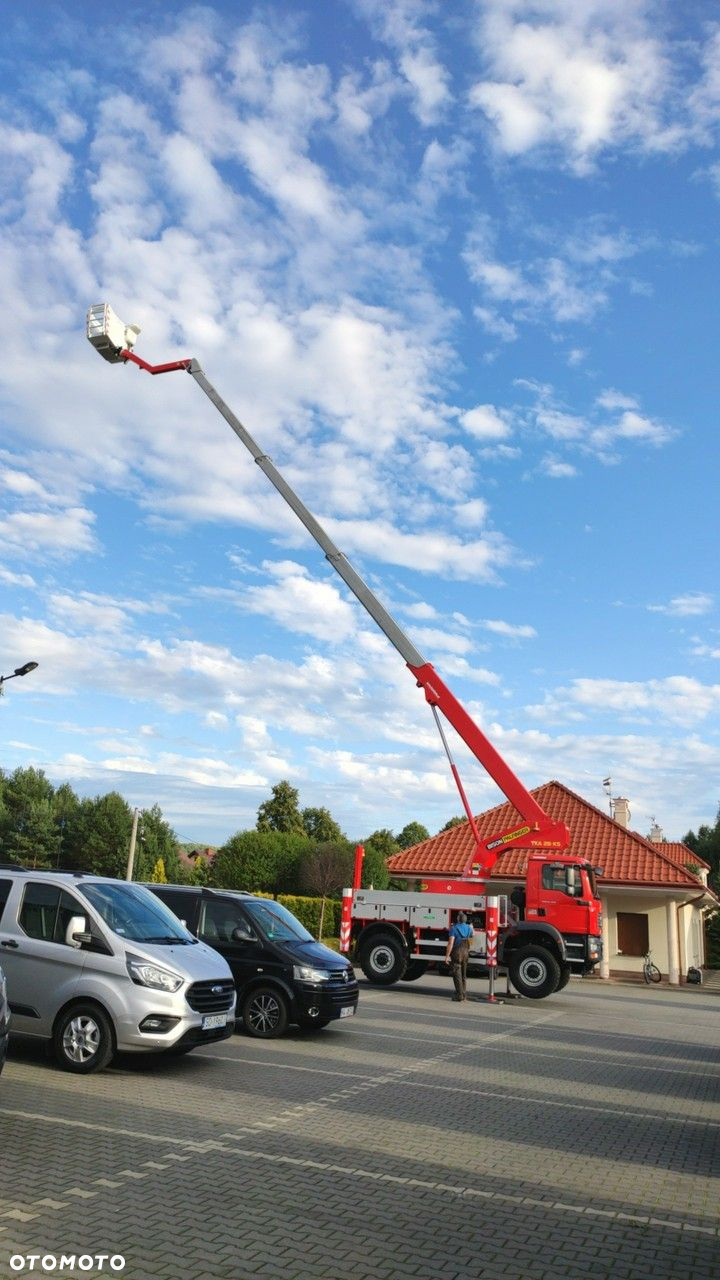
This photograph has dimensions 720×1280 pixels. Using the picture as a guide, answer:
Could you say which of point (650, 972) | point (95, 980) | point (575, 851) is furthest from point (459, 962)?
point (575, 851)

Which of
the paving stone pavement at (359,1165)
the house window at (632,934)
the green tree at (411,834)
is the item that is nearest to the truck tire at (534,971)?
the paving stone pavement at (359,1165)

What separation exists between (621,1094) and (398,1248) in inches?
230

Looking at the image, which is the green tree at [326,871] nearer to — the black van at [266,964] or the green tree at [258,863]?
the green tree at [258,863]

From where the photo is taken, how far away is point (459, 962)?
58.5 feet

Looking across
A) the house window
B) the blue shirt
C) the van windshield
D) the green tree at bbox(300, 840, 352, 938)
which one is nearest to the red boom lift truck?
the blue shirt

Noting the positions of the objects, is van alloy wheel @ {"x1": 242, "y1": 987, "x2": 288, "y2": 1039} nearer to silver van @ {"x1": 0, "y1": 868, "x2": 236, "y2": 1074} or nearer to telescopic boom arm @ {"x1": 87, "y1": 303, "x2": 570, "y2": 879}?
silver van @ {"x1": 0, "y1": 868, "x2": 236, "y2": 1074}

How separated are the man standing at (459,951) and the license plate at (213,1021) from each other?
27.8 feet

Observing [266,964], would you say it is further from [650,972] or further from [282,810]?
[282,810]

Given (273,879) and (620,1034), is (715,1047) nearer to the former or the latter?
(620,1034)

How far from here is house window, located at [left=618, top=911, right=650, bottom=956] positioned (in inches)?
1168

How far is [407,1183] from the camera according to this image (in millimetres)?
6262

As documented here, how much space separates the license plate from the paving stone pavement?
1.63 feet

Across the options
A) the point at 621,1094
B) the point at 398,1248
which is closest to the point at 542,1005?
the point at 621,1094

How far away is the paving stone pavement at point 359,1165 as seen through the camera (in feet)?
16.4
